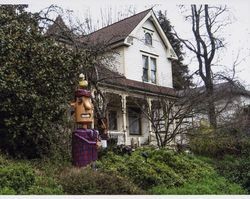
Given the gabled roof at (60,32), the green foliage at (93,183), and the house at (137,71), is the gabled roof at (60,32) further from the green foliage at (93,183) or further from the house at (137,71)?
the green foliage at (93,183)

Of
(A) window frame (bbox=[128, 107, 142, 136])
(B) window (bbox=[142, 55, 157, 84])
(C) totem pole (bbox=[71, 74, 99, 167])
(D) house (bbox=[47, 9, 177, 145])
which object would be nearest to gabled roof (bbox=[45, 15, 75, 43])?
(C) totem pole (bbox=[71, 74, 99, 167])

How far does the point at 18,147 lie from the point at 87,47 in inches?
190

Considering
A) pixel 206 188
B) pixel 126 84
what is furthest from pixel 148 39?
pixel 206 188

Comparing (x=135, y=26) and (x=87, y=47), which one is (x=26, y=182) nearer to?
(x=87, y=47)

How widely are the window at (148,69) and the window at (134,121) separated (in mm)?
1649

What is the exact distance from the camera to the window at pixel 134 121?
2141cm

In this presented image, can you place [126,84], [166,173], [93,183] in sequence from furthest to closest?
[126,84], [166,173], [93,183]

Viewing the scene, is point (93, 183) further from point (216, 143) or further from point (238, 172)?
point (216, 143)

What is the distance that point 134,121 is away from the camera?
21516 millimetres

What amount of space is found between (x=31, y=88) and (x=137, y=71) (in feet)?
37.8

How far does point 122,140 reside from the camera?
778 inches

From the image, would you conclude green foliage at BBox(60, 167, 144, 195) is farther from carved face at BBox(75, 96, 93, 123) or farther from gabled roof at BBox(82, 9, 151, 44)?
gabled roof at BBox(82, 9, 151, 44)

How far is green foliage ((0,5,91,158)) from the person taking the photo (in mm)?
10062

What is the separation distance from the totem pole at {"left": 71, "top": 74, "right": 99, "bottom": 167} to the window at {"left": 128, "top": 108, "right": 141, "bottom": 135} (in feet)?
34.5
